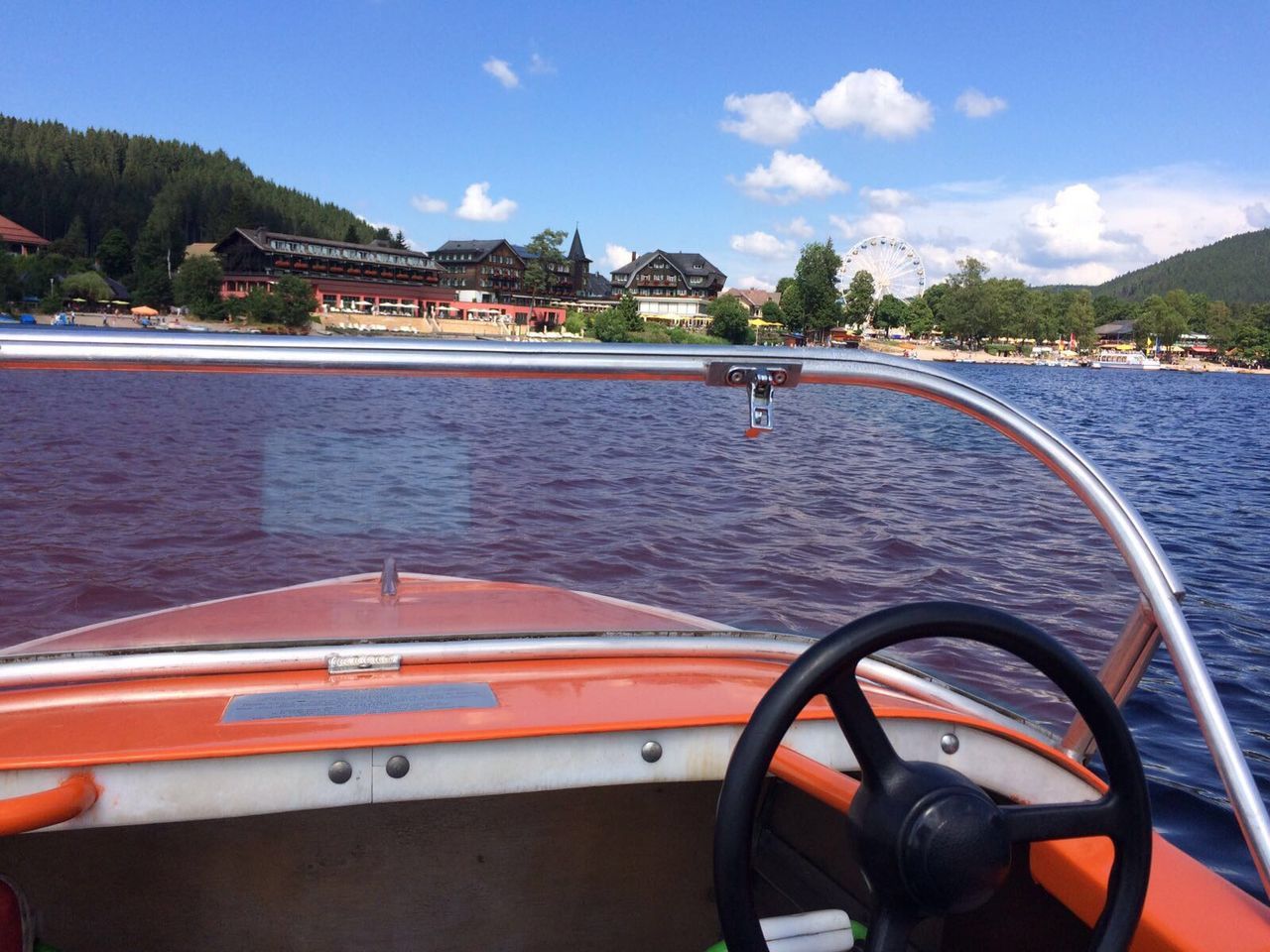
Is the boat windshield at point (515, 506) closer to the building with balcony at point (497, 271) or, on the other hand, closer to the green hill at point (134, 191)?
the building with balcony at point (497, 271)

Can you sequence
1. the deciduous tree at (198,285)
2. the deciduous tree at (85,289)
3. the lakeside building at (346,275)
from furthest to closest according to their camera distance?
the lakeside building at (346,275) → the deciduous tree at (198,285) → the deciduous tree at (85,289)

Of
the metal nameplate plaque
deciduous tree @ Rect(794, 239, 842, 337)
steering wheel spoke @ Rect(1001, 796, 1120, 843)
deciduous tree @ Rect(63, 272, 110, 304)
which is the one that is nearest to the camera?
steering wheel spoke @ Rect(1001, 796, 1120, 843)

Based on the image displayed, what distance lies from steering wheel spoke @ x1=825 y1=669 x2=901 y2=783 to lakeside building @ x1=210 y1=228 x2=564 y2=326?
7879 centimetres

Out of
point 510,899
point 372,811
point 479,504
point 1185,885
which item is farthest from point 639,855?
point 1185,885

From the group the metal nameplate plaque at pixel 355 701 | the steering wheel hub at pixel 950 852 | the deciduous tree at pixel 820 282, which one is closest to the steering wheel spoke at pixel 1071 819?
the steering wheel hub at pixel 950 852

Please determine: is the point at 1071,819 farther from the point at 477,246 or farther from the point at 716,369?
the point at 477,246

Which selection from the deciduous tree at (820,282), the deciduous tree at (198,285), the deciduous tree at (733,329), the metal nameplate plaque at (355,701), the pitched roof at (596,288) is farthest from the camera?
the pitched roof at (596,288)

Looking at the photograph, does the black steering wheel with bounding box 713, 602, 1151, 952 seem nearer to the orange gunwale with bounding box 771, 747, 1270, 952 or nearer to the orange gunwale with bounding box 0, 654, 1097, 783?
the orange gunwale with bounding box 771, 747, 1270, 952

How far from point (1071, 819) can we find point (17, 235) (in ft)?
429

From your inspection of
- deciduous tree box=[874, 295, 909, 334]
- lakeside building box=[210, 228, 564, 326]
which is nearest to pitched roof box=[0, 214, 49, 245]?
lakeside building box=[210, 228, 564, 326]

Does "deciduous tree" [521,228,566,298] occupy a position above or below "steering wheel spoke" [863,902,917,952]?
above

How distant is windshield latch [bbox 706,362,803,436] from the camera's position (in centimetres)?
149

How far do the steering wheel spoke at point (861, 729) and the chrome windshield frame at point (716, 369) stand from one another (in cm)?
57

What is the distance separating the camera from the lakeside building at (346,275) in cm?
8069
